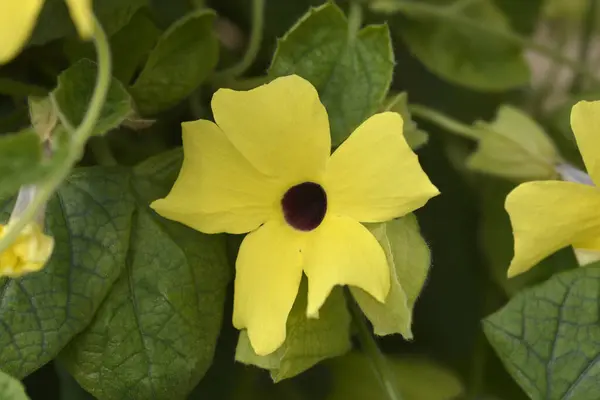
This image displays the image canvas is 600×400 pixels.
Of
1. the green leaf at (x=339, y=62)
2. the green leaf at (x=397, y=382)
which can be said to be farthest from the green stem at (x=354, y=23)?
the green leaf at (x=397, y=382)

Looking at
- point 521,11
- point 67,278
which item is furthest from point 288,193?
point 521,11

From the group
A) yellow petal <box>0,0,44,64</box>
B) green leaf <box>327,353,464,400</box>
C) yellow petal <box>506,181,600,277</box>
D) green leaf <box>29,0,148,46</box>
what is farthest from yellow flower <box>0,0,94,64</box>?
green leaf <box>327,353,464,400</box>

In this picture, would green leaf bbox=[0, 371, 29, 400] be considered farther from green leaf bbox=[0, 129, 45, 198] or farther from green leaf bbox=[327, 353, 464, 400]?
green leaf bbox=[327, 353, 464, 400]

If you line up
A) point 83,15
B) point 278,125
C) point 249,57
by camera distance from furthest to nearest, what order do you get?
point 249,57
point 278,125
point 83,15

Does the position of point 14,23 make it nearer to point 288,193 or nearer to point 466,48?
point 288,193

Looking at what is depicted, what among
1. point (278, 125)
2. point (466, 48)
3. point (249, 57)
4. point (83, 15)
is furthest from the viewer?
point (466, 48)

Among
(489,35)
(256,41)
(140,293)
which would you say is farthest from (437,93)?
(140,293)

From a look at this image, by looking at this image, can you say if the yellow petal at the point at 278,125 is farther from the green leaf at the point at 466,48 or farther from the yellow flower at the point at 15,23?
the green leaf at the point at 466,48

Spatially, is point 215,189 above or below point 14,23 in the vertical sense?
below
